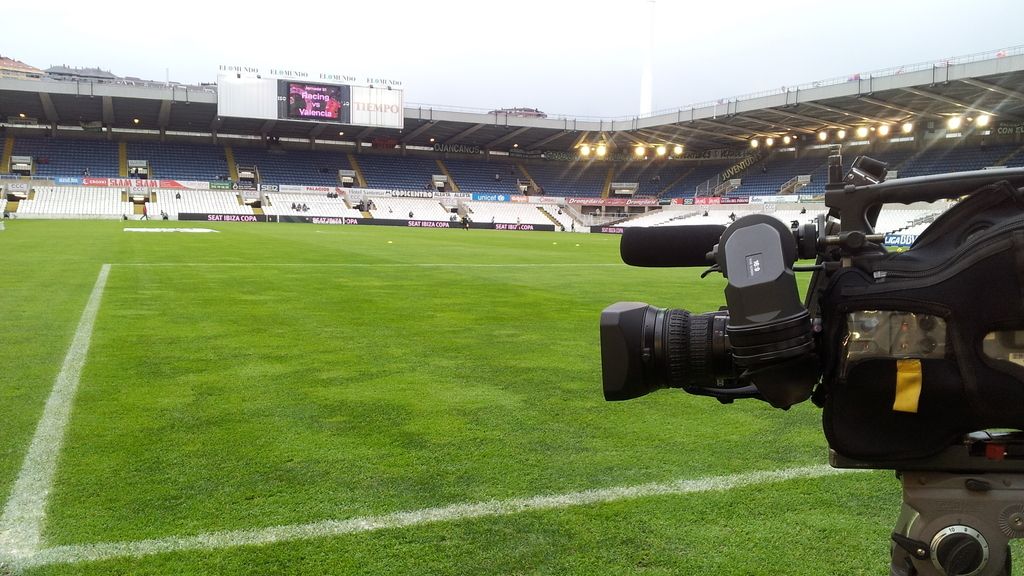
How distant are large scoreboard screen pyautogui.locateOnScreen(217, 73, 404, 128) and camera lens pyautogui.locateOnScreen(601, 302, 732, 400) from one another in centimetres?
5079

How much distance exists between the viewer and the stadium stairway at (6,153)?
158ft

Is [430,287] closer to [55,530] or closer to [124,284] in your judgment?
[124,284]

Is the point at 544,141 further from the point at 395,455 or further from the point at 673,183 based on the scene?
the point at 395,455

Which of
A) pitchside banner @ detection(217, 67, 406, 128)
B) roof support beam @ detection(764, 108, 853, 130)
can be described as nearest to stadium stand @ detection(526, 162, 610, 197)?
pitchside banner @ detection(217, 67, 406, 128)

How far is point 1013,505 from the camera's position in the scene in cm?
150

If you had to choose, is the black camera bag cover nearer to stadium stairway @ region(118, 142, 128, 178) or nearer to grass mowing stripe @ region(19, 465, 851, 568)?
grass mowing stripe @ region(19, 465, 851, 568)

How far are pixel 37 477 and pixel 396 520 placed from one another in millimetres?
1636

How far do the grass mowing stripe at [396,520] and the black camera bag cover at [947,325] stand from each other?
1.35 metres

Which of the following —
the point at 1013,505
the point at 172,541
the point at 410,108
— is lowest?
the point at 172,541

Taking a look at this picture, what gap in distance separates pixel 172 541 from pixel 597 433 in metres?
2.04

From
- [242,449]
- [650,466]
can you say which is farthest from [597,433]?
[242,449]

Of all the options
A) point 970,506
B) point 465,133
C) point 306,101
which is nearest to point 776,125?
point 465,133

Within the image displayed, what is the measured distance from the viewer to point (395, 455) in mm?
3166

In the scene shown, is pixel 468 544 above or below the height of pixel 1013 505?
below
